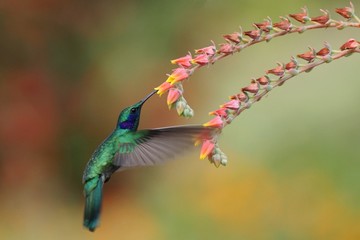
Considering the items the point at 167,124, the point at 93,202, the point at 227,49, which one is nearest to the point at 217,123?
the point at 227,49

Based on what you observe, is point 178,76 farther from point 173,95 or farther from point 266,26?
point 266,26

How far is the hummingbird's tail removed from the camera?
68.1 inches

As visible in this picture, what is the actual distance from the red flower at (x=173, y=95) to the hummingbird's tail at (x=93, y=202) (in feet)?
1.14

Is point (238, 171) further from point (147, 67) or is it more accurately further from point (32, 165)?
point (32, 165)

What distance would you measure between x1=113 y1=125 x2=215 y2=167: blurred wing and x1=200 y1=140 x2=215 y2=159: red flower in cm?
2

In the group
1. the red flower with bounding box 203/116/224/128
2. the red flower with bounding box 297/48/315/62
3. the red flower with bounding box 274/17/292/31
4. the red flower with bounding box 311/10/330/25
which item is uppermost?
the red flower with bounding box 311/10/330/25

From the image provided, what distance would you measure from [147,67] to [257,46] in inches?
25.3

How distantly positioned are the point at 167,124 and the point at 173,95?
239cm

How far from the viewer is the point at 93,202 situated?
177 cm

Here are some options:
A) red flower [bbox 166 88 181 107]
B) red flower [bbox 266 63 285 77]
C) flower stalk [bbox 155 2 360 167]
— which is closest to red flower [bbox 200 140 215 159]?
flower stalk [bbox 155 2 360 167]

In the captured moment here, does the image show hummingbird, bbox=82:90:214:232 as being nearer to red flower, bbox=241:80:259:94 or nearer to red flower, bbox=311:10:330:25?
red flower, bbox=241:80:259:94

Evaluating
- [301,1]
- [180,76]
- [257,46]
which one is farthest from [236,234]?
[180,76]

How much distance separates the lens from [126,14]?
400 cm

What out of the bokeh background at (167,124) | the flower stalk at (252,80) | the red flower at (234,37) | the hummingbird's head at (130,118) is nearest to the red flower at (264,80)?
the flower stalk at (252,80)
